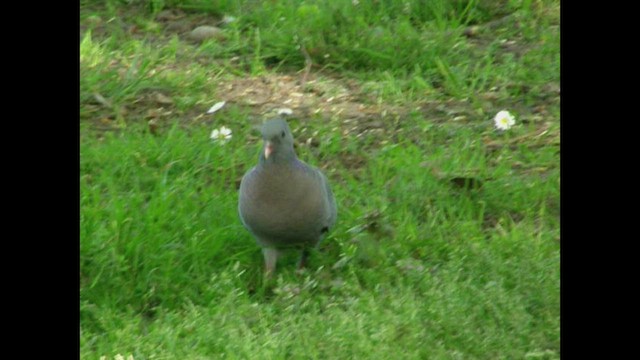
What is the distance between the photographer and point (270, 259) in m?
4.70

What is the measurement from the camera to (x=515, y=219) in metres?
5.16

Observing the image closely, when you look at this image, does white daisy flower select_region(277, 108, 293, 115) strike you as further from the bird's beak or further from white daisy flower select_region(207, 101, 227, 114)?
the bird's beak

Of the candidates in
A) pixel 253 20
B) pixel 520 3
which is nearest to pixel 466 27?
pixel 520 3

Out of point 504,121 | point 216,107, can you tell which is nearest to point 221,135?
point 216,107

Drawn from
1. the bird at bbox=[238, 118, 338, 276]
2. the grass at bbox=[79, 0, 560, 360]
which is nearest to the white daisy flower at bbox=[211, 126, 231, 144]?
the grass at bbox=[79, 0, 560, 360]

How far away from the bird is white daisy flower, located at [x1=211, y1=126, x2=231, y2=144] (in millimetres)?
990

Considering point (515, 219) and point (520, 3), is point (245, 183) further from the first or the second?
point (520, 3)

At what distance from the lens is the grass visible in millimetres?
4125

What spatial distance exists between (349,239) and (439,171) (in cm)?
75

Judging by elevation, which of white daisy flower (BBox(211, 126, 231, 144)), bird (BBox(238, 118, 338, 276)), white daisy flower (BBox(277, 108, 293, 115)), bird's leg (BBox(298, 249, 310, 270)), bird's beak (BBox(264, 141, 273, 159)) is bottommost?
white daisy flower (BBox(277, 108, 293, 115))

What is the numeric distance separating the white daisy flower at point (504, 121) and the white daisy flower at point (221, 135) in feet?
4.35

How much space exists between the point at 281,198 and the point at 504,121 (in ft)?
5.75

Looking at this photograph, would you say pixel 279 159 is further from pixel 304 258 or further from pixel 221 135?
pixel 221 135

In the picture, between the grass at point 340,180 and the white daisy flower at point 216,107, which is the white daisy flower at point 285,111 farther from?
the white daisy flower at point 216,107
